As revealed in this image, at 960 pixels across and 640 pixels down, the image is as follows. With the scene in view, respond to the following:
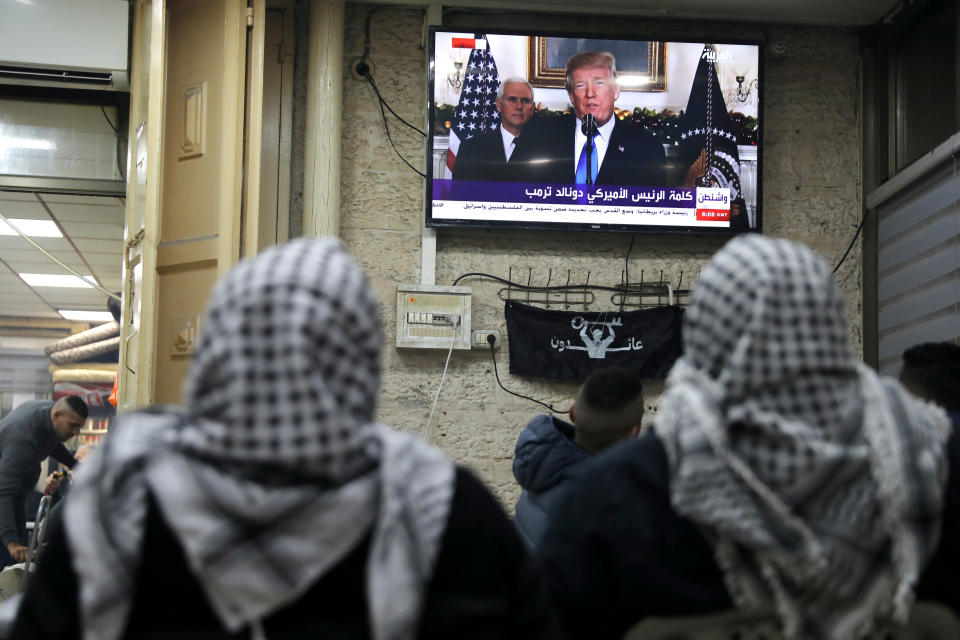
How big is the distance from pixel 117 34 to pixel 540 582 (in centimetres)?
500

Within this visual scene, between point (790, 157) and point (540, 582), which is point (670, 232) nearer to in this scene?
point (790, 157)

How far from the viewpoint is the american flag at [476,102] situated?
5.30m

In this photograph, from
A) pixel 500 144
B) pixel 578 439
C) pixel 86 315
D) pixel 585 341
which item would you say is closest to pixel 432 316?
pixel 585 341

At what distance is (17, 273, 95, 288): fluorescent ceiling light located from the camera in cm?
1104

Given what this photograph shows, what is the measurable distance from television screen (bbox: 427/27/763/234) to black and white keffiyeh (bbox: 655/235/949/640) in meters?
3.94

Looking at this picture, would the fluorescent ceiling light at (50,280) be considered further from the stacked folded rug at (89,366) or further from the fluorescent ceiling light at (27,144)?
the fluorescent ceiling light at (27,144)

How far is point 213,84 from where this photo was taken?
15.4ft

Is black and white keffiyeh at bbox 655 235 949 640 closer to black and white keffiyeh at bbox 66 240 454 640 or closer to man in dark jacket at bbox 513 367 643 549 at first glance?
black and white keffiyeh at bbox 66 240 454 640

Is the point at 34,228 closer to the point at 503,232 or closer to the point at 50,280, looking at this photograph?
the point at 50,280

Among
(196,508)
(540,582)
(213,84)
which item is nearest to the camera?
(196,508)

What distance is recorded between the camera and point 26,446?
5.91 m

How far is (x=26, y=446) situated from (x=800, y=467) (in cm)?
561

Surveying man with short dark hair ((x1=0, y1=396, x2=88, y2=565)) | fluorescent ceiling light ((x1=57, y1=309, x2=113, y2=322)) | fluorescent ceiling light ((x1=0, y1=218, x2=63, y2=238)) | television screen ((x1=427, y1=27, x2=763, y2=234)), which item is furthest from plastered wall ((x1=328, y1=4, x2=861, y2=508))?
fluorescent ceiling light ((x1=57, y1=309, x2=113, y2=322))

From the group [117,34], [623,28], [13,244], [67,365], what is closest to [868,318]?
[623,28]
